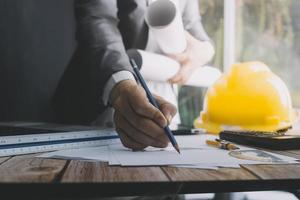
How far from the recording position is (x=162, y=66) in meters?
0.95

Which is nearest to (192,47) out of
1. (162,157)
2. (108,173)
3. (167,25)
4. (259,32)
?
(167,25)

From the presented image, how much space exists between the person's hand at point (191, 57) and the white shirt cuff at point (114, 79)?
0.31m

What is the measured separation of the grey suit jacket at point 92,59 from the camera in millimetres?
697

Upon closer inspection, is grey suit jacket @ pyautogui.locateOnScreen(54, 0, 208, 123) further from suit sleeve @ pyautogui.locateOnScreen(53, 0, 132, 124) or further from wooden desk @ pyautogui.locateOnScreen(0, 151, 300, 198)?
wooden desk @ pyautogui.locateOnScreen(0, 151, 300, 198)

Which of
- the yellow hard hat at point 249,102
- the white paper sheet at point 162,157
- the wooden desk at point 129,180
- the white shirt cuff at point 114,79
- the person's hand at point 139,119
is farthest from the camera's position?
the yellow hard hat at point 249,102

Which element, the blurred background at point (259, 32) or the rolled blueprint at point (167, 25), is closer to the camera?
the rolled blueprint at point (167, 25)

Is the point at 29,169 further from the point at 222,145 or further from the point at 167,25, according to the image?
the point at 167,25

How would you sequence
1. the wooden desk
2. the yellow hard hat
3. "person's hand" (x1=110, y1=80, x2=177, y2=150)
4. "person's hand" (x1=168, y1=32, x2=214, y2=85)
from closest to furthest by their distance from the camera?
1. the wooden desk
2. "person's hand" (x1=110, y1=80, x2=177, y2=150)
3. the yellow hard hat
4. "person's hand" (x1=168, y1=32, x2=214, y2=85)

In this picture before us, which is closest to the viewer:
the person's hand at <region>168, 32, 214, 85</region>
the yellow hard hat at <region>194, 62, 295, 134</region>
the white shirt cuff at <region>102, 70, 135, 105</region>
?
the white shirt cuff at <region>102, 70, 135, 105</region>

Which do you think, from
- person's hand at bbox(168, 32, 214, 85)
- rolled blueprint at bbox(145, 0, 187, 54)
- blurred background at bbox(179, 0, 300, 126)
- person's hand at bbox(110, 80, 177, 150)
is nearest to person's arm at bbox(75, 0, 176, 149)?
person's hand at bbox(110, 80, 177, 150)

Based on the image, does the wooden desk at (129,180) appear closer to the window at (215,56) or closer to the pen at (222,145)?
the pen at (222,145)

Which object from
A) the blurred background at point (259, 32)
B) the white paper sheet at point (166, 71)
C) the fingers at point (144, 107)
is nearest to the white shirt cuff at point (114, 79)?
the fingers at point (144, 107)

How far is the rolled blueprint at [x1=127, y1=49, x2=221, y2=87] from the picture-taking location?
35.5 inches

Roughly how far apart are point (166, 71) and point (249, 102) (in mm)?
249
